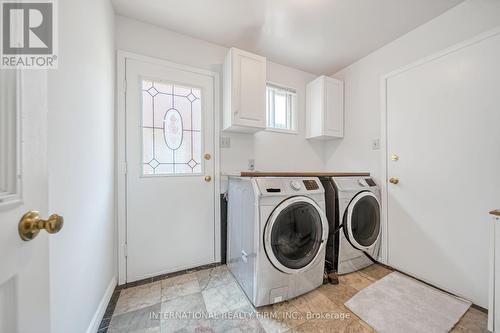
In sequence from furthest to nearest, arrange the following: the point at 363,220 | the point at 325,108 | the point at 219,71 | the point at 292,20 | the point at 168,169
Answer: the point at 325,108 → the point at 219,71 → the point at 363,220 → the point at 168,169 → the point at 292,20

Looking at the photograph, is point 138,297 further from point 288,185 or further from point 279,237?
point 288,185

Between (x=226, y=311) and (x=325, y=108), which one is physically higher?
(x=325, y=108)

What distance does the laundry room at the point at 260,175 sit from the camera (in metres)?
1.17

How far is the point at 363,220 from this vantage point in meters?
2.02

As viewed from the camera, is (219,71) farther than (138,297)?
Yes

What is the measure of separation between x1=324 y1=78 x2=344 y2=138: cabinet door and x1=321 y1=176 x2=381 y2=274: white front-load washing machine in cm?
77

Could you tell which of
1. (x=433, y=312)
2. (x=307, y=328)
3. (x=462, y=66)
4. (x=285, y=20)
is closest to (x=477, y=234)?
(x=433, y=312)

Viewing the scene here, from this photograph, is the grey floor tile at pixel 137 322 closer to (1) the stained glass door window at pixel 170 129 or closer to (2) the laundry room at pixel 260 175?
(2) the laundry room at pixel 260 175

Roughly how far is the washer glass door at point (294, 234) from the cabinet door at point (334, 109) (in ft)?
4.29

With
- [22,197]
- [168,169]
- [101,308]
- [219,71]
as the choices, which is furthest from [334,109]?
[101,308]

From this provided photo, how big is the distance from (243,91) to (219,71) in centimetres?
45

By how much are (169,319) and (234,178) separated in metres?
1.17

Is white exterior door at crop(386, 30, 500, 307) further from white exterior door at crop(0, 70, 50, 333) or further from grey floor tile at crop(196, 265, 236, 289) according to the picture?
white exterior door at crop(0, 70, 50, 333)

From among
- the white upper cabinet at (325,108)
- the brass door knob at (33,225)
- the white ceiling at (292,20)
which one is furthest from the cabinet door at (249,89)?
the brass door knob at (33,225)
